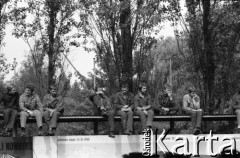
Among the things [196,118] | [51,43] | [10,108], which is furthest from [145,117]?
[51,43]

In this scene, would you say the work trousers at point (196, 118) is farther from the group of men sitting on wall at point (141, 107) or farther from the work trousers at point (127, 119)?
the work trousers at point (127, 119)

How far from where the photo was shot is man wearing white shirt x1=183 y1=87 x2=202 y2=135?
1158 cm

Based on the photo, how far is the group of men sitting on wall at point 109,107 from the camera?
11234mm

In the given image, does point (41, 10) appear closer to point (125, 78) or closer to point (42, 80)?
point (42, 80)

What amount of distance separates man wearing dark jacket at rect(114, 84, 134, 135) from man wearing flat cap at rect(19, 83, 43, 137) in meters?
1.82

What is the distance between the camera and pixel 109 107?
11695mm

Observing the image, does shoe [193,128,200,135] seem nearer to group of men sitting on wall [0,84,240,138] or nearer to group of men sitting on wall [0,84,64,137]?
group of men sitting on wall [0,84,240,138]

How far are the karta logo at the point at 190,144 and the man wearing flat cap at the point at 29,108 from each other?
8.00ft

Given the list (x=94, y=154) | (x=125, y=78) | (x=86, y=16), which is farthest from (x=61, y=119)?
(x=86, y=16)

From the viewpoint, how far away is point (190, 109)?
11828 millimetres

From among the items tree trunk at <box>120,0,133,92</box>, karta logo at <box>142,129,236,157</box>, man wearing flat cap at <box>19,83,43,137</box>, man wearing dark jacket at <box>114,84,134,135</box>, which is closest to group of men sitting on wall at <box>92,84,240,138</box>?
man wearing dark jacket at <box>114,84,134,135</box>

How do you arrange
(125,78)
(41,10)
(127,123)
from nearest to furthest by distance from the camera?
(127,123) → (125,78) → (41,10)

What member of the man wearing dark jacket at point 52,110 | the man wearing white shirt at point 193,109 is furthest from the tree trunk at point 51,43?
the man wearing white shirt at point 193,109

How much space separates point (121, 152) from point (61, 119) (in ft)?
5.24
